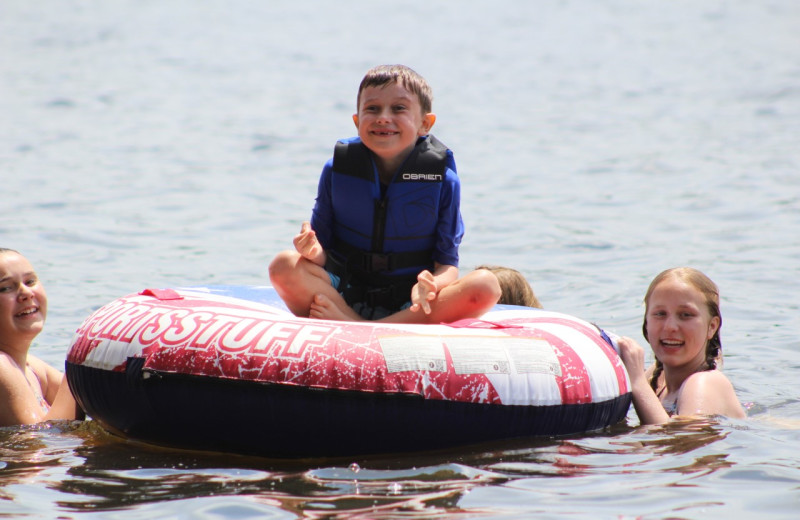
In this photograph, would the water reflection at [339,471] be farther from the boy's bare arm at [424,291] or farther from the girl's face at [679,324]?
the boy's bare arm at [424,291]

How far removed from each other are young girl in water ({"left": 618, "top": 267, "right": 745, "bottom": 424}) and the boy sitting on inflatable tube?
3.19 feet

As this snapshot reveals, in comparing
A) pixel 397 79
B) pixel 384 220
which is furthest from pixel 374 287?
pixel 397 79

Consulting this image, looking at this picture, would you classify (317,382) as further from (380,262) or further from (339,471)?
(380,262)

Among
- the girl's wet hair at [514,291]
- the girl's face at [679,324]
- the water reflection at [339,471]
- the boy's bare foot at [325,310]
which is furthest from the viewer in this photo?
the girl's wet hair at [514,291]

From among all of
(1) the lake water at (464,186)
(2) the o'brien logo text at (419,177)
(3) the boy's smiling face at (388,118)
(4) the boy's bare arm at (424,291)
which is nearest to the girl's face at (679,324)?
(1) the lake water at (464,186)

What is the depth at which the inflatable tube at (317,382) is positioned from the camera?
12.8ft

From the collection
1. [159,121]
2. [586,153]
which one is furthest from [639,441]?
[159,121]

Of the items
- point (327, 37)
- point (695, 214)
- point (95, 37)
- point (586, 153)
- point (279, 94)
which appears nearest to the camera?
point (695, 214)

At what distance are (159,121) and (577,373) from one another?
590 inches

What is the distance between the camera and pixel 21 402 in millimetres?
4773

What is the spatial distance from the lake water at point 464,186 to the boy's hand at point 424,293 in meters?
0.66

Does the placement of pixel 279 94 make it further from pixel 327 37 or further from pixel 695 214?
pixel 695 214

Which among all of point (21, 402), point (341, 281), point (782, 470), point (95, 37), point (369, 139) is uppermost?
point (95, 37)

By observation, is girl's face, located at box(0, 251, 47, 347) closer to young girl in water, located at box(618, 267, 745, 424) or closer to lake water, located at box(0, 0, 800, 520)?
lake water, located at box(0, 0, 800, 520)
